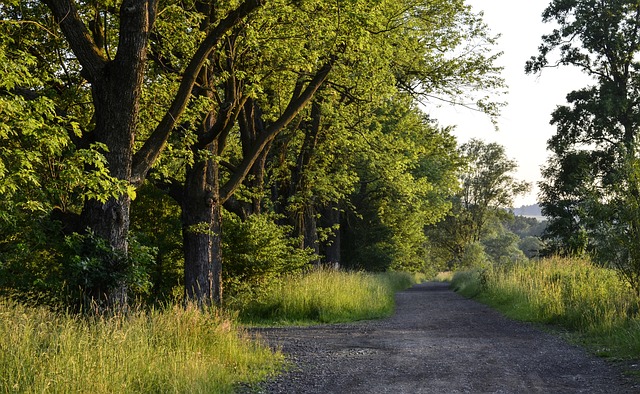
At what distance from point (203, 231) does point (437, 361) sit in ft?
24.2

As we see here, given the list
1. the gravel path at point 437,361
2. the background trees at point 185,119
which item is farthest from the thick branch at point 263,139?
the gravel path at point 437,361

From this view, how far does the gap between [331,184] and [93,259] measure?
15.8 metres

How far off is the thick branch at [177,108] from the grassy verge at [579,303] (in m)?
8.31

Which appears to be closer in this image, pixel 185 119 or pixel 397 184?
pixel 185 119

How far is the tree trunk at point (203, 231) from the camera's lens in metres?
15.7

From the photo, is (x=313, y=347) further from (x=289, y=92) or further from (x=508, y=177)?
(x=508, y=177)

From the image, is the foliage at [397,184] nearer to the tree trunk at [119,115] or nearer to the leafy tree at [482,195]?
the tree trunk at [119,115]

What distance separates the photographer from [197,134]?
647 inches

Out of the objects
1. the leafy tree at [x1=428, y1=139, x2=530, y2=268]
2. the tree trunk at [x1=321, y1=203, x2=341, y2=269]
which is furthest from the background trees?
the leafy tree at [x1=428, y1=139, x2=530, y2=268]

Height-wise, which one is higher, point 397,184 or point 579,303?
point 397,184

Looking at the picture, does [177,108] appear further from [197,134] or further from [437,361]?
[437,361]

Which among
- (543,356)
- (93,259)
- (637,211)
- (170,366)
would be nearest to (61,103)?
(93,259)

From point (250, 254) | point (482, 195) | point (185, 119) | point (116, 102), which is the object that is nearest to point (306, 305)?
point (250, 254)

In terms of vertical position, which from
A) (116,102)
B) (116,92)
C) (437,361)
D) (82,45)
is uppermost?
(82,45)
